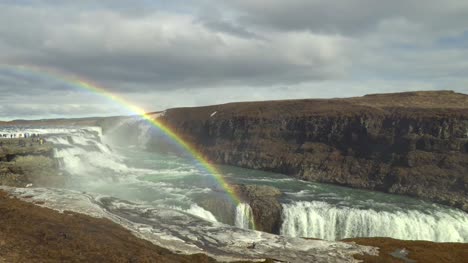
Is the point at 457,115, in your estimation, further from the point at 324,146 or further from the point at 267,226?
the point at 267,226

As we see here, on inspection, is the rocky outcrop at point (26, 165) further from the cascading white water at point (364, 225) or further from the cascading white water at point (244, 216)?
the cascading white water at point (364, 225)

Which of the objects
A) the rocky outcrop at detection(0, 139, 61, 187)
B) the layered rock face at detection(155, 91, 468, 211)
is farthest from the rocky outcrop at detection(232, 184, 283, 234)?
the rocky outcrop at detection(0, 139, 61, 187)

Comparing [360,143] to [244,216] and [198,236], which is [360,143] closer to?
[244,216]

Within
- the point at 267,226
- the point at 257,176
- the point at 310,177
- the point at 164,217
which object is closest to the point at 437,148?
the point at 310,177

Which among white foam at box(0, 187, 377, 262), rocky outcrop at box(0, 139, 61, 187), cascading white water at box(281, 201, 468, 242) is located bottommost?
cascading white water at box(281, 201, 468, 242)

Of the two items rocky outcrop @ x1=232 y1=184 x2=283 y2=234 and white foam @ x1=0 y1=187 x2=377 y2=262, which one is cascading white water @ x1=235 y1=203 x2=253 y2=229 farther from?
white foam @ x1=0 y1=187 x2=377 y2=262

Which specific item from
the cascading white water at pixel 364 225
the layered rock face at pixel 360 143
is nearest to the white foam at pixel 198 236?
the cascading white water at pixel 364 225
